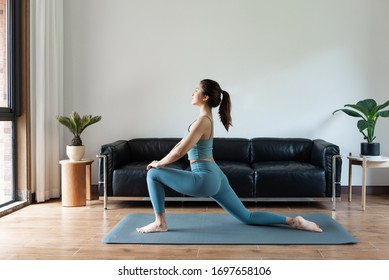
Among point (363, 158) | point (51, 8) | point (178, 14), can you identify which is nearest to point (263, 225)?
point (363, 158)

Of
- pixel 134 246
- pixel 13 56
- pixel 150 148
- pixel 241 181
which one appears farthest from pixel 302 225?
pixel 13 56

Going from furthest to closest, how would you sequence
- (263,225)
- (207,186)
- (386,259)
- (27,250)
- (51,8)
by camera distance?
1. (51,8)
2. (263,225)
3. (207,186)
4. (27,250)
5. (386,259)

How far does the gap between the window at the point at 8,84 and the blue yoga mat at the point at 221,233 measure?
1.61m

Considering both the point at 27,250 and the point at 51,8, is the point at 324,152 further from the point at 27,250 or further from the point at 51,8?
the point at 51,8

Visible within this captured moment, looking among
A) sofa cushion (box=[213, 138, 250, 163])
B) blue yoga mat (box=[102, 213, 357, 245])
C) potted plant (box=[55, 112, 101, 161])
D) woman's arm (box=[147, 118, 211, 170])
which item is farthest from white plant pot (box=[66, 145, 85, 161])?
woman's arm (box=[147, 118, 211, 170])

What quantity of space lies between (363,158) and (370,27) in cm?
187

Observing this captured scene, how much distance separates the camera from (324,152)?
4797mm

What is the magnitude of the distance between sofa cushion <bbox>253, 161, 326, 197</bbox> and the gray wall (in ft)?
3.35

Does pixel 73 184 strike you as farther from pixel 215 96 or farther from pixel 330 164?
pixel 330 164

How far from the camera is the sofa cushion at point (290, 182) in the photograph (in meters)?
4.73

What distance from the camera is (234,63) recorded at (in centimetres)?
566

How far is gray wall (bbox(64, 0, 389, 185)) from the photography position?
562 centimetres

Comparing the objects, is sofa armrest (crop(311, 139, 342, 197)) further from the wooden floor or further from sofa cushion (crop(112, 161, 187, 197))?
sofa cushion (crop(112, 161, 187, 197))

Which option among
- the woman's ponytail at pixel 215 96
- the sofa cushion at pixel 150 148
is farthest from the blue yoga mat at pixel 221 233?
the sofa cushion at pixel 150 148
